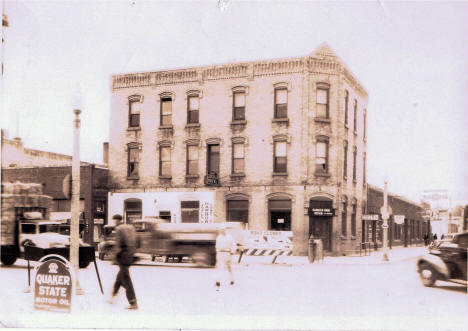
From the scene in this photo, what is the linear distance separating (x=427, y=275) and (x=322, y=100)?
11.9 ft

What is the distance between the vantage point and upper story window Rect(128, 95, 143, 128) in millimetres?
11219

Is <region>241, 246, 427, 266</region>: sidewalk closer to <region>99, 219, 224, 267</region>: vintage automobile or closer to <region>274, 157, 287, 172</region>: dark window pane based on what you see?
<region>99, 219, 224, 267</region>: vintage automobile

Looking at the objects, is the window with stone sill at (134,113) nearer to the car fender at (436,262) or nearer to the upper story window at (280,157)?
the upper story window at (280,157)

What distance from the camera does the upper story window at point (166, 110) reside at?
11.2 meters

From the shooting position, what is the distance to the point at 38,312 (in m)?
10.8

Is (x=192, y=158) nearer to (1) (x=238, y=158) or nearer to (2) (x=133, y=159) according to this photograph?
(1) (x=238, y=158)

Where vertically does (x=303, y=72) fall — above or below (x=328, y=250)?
above

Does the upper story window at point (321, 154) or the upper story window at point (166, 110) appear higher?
the upper story window at point (166, 110)

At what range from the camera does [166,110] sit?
11297mm

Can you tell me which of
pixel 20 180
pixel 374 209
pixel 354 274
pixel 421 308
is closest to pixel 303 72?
pixel 374 209

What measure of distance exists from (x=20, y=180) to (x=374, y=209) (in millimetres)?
6399

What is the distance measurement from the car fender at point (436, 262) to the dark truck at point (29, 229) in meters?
5.89

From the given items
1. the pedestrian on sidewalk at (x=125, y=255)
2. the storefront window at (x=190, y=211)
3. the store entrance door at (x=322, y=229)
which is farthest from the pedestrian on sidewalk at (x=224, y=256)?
the store entrance door at (x=322, y=229)

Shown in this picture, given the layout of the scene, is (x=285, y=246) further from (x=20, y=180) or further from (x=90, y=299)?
(x=20, y=180)
